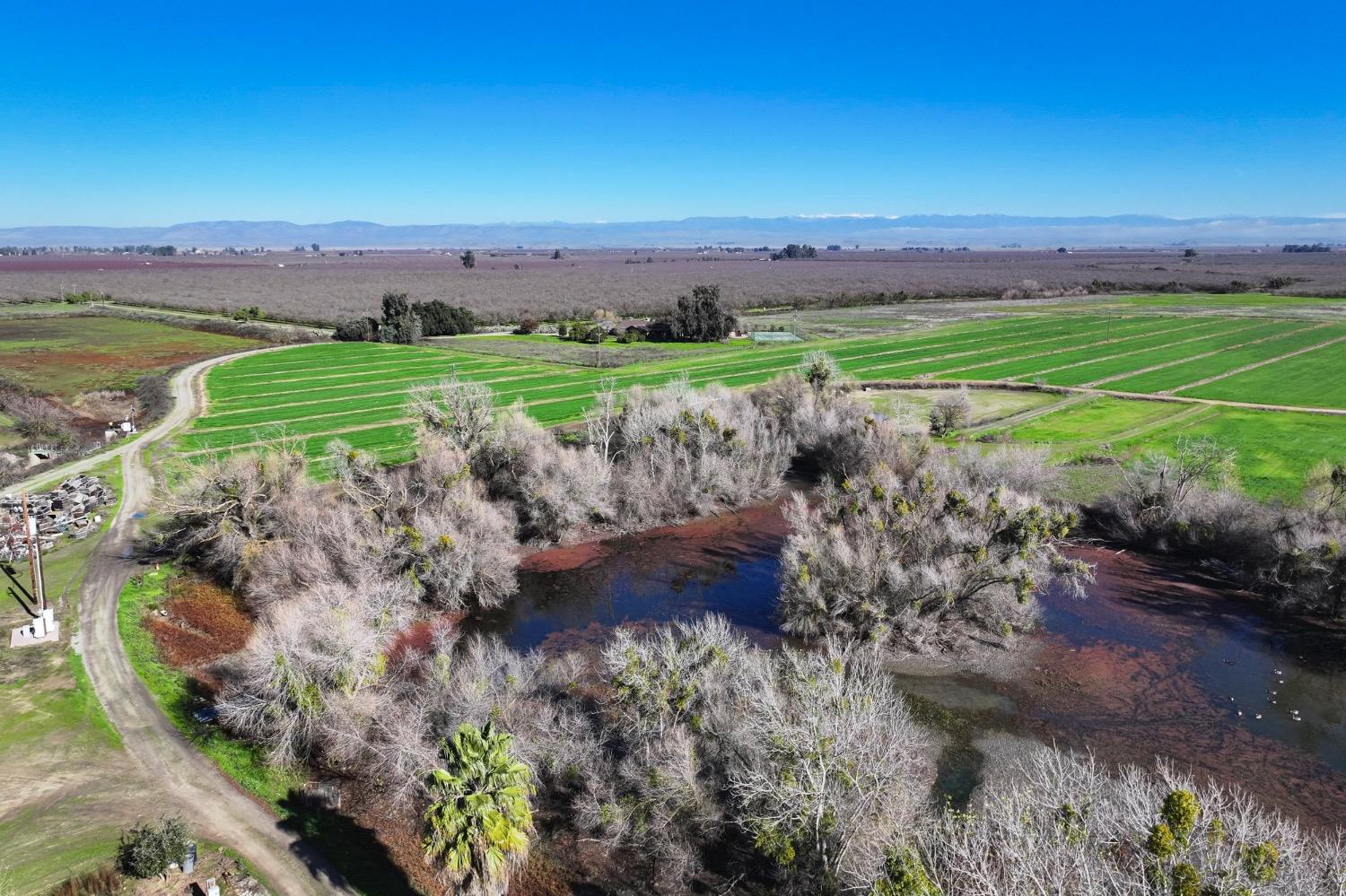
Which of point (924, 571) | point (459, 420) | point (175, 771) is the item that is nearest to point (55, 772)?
point (175, 771)

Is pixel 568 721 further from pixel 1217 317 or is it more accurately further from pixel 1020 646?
pixel 1217 317

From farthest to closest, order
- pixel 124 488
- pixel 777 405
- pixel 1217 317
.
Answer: pixel 1217 317, pixel 777 405, pixel 124 488

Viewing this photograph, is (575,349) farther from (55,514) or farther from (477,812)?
(477,812)

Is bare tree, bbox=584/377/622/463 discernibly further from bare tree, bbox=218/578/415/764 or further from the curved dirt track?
the curved dirt track

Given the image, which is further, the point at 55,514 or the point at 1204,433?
the point at 1204,433

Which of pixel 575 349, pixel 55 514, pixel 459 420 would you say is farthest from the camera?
pixel 575 349

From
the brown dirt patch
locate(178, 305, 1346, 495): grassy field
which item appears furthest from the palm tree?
locate(178, 305, 1346, 495): grassy field

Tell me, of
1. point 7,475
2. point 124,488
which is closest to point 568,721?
point 124,488
